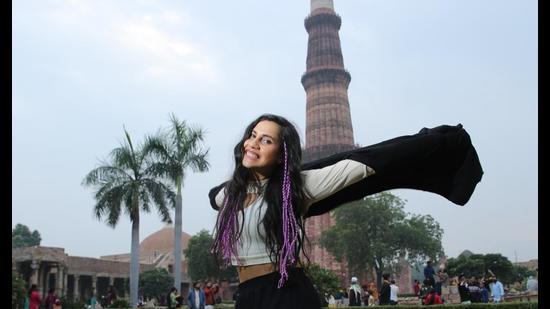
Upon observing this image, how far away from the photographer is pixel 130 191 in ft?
63.7

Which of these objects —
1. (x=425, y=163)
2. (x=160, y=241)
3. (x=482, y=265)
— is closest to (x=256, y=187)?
(x=425, y=163)

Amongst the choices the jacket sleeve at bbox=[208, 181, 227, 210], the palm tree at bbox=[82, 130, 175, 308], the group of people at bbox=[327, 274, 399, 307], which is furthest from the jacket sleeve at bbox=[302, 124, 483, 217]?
the palm tree at bbox=[82, 130, 175, 308]

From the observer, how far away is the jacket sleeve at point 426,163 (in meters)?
2.06

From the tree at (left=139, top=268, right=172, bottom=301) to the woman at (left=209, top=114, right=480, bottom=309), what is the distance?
45.0 meters

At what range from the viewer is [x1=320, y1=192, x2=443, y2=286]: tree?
38031 mm

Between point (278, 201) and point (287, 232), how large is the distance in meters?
0.12

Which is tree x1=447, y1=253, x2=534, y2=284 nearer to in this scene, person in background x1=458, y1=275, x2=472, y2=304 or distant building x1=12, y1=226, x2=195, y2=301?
distant building x1=12, y1=226, x2=195, y2=301

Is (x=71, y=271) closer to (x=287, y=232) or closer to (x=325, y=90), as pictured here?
(x=325, y=90)

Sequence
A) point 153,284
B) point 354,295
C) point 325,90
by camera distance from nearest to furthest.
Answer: point 354,295 → point 153,284 → point 325,90

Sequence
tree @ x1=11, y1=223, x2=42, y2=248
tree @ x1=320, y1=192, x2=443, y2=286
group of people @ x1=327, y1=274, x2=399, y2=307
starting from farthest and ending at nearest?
1. tree @ x1=11, y1=223, x2=42, y2=248
2. tree @ x1=320, y1=192, x2=443, y2=286
3. group of people @ x1=327, y1=274, x2=399, y2=307

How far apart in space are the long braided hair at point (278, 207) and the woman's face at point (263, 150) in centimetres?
2

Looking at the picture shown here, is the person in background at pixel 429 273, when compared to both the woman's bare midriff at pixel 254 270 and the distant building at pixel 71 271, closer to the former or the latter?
the woman's bare midriff at pixel 254 270

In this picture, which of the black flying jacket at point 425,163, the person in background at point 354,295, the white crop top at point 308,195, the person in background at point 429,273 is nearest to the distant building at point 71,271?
the person in background at point 354,295
